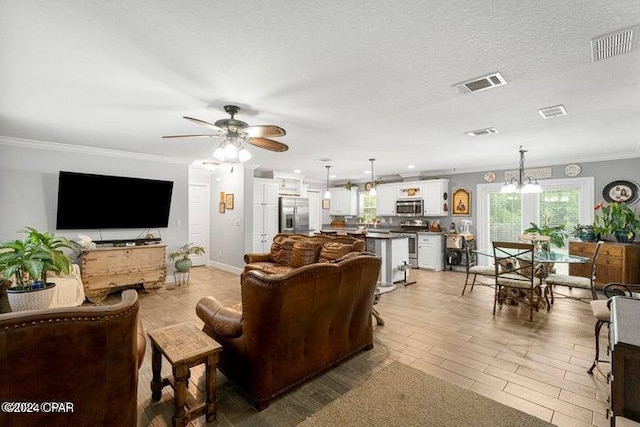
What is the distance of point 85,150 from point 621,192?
9.40 meters

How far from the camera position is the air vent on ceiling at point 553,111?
3014 mm

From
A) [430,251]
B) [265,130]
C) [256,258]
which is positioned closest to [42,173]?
[256,258]

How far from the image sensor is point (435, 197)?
7383 mm

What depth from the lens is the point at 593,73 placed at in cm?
228

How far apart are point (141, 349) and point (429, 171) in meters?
7.26

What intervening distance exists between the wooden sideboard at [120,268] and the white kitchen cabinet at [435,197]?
6.09 meters

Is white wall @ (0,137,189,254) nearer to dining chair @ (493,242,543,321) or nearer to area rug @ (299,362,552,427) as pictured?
area rug @ (299,362,552,427)

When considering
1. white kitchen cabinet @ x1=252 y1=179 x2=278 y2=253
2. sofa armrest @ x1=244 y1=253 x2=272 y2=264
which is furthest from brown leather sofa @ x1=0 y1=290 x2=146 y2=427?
white kitchen cabinet @ x1=252 y1=179 x2=278 y2=253

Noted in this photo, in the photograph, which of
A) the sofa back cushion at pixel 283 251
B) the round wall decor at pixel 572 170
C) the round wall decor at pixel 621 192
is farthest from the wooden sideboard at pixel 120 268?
the round wall decor at pixel 621 192

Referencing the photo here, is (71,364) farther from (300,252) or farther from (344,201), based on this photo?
(344,201)

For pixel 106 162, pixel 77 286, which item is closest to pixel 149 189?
pixel 106 162

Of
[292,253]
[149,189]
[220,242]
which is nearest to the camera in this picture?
[292,253]

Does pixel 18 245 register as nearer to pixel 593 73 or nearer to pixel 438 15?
pixel 438 15

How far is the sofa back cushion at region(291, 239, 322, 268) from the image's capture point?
182 inches
